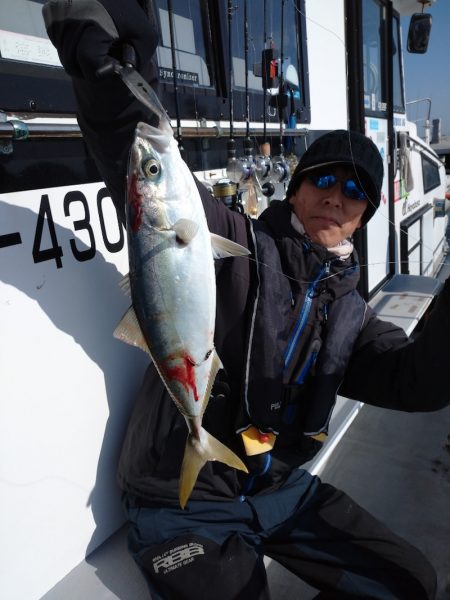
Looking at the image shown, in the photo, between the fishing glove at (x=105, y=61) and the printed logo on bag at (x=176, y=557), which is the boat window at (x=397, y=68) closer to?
the fishing glove at (x=105, y=61)

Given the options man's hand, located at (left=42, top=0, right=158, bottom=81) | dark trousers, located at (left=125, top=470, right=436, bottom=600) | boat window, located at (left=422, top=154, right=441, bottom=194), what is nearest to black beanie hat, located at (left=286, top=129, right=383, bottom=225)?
man's hand, located at (left=42, top=0, right=158, bottom=81)

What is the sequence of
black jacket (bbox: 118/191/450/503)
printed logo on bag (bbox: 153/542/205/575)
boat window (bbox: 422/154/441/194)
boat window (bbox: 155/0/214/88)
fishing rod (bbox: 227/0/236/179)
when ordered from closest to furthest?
printed logo on bag (bbox: 153/542/205/575)
black jacket (bbox: 118/191/450/503)
boat window (bbox: 155/0/214/88)
fishing rod (bbox: 227/0/236/179)
boat window (bbox: 422/154/441/194)

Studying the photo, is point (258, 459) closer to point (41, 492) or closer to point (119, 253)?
point (41, 492)

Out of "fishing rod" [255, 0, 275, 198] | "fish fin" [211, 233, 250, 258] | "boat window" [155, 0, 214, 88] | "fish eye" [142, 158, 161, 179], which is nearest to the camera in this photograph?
"fish eye" [142, 158, 161, 179]

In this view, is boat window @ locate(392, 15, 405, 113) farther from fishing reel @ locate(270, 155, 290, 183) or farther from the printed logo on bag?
the printed logo on bag

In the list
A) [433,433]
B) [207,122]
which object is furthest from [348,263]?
[433,433]

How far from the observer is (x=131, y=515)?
6.14 feet

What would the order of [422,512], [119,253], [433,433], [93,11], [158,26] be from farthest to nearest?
[433,433], [422,512], [158,26], [119,253], [93,11]

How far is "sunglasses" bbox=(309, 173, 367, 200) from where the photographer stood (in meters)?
1.90

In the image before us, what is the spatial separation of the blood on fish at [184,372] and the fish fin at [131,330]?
0.09m

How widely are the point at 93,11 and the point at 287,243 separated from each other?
1071 millimetres

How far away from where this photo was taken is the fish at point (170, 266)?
120 centimetres

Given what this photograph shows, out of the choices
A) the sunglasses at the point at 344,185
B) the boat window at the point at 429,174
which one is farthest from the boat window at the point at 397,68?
the sunglasses at the point at 344,185

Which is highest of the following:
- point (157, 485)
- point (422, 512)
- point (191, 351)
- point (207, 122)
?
point (207, 122)
